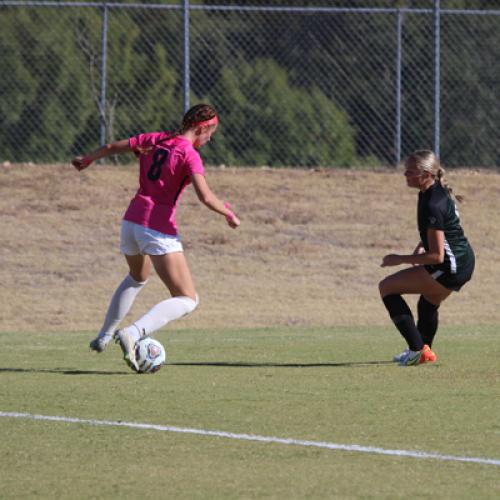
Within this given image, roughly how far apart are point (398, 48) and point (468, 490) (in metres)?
14.6

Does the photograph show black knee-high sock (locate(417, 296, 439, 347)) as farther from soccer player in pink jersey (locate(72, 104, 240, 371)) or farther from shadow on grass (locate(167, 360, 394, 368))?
soccer player in pink jersey (locate(72, 104, 240, 371))

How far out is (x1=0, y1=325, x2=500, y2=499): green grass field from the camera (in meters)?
6.48

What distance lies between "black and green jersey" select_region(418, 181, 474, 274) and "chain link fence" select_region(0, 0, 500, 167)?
1014cm

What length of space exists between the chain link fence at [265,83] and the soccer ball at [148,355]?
10.7 m

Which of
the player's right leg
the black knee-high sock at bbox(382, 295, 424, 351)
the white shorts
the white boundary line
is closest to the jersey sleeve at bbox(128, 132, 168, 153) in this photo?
the white shorts

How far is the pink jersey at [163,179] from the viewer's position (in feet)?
33.5

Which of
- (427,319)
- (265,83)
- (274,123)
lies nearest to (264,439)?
(427,319)

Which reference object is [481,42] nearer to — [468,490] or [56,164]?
[56,164]

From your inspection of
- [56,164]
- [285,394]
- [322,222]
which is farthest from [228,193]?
[285,394]

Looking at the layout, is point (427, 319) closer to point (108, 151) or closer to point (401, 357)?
point (401, 357)

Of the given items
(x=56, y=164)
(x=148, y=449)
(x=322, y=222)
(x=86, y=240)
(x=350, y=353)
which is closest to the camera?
(x=148, y=449)

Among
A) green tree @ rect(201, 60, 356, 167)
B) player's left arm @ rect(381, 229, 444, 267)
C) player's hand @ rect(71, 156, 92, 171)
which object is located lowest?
green tree @ rect(201, 60, 356, 167)

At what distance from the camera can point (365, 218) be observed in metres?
20.2

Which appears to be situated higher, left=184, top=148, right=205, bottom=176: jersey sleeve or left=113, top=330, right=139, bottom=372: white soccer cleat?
left=184, top=148, right=205, bottom=176: jersey sleeve
